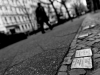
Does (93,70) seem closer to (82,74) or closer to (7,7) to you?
(82,74)

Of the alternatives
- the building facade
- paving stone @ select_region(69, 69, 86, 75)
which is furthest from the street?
the building facade

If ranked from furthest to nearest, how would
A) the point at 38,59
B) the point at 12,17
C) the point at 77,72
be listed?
the point at 12,17
the point at 38,59
the point at 77,72

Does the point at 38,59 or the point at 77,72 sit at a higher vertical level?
the point at 77,72

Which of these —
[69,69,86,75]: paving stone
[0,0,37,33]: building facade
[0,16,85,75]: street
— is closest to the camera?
[69,69,86,75]: paving stone

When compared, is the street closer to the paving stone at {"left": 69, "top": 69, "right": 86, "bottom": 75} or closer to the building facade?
the paving stone at {"left": 69, "top": 69, "right": 86, "bottom": 75}

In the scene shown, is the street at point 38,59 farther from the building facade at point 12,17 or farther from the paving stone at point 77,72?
the building facade at point 12,17

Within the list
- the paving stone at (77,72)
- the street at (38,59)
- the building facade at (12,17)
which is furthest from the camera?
the building facade at (12,17)

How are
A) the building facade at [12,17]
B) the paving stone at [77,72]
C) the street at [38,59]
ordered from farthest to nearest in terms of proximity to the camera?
the building facade at [12,17], the street at [38,59], the paving stone at [77,72]

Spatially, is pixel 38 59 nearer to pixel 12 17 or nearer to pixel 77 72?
pixel 77 72

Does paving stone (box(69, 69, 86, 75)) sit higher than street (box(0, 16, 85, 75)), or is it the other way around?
paving stone (box(69, 69, 86, 75))

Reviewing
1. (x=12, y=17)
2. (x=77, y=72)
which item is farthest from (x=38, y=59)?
(x=12, y=17)

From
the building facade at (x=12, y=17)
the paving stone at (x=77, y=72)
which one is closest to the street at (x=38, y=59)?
the paving stone at (x=77, y=72)

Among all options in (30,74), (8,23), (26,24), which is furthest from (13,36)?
(26,24)

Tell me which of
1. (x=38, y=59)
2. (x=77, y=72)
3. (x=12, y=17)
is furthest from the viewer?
(x=12, y=17)
